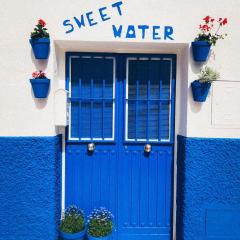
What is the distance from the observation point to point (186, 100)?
13.5ft

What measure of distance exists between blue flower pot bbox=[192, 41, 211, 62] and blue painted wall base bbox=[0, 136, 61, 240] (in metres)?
2.11

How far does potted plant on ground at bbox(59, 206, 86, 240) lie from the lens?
407 centimetres

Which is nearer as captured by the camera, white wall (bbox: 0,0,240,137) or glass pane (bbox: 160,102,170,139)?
white wall (bbox: 0,0,240,137)

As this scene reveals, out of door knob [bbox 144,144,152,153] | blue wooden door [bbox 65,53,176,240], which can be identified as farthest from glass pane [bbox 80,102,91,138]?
door knob [bbox 144,144,152,153]

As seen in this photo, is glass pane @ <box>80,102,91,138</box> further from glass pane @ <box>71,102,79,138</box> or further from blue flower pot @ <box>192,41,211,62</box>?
blue flower pot @ <box>192,41,211,62</box>

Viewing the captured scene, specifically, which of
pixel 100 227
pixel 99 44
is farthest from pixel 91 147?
pixel 99 44

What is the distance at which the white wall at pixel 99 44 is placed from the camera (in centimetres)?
395

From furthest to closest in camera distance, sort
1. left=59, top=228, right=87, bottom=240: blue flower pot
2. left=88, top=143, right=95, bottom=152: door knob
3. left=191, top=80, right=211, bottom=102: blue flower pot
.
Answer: left=88, top=143, right=95, bottom=152: door knob, left=59, top=228, right=87, bottom=240: blue flower pot, left=191, top=80, right=211, bottom=102: blue flower pot

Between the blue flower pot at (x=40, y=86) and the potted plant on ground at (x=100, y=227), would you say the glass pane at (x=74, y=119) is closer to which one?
the blue flower pot at (x=40, y=86)

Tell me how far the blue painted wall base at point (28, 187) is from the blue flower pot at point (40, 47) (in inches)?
41.1

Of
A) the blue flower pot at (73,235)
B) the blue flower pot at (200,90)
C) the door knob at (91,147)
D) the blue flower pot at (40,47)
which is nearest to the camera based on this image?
the blue flower pot at (40,47)

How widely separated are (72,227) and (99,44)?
245 centimetres

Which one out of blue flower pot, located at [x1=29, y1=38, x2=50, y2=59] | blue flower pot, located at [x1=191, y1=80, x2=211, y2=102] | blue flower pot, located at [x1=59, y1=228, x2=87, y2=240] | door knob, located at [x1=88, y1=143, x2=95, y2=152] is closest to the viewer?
blue flower pot, located at [x1=29, y1=38, x2=50, y2=59]

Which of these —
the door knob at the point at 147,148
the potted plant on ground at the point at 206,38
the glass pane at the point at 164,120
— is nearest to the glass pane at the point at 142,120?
the door knob at the point at 147,148
